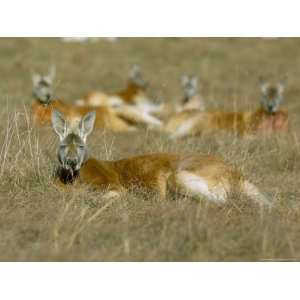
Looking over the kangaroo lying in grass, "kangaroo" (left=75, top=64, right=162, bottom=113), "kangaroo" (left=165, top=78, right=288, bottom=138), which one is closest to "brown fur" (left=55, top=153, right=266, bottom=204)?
"kangaroo" (left=165, top=78, right=288, bottom=138)

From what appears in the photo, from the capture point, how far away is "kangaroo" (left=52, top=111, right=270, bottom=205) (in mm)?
7930

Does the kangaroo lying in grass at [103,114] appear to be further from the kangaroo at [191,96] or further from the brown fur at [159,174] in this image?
the brown fur at [159,174]

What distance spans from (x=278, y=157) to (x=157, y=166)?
2822 millimetres

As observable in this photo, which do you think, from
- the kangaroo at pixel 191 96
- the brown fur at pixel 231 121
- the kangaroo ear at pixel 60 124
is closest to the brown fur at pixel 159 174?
the kangaroo ear at pixel 60 124

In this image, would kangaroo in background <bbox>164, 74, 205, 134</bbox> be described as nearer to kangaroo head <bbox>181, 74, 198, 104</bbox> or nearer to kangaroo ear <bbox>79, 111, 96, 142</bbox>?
kangaroo head <bbox>181, 74, 198, 104</bbox>

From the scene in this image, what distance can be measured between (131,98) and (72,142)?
41.1 ft

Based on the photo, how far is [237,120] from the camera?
14.2 m

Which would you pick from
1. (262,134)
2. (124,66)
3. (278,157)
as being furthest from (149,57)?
(278,157)

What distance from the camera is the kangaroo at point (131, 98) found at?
19041 mm

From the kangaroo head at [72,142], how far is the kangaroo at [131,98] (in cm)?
975

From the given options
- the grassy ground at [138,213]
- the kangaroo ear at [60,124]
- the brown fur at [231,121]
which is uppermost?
the brown fur at [231,121]

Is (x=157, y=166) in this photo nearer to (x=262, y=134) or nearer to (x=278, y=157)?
(x=278, y=157)

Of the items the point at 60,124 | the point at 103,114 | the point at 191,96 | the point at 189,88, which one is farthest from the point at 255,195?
the point at 189,88

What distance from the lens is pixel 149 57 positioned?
28.5 meters
